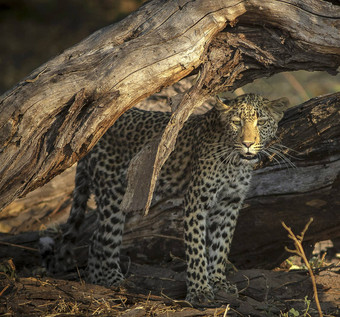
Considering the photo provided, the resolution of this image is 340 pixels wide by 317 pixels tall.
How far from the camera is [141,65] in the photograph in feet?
17.0

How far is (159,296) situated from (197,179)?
1.31 m

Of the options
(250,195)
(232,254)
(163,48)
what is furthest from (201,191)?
(163,48)

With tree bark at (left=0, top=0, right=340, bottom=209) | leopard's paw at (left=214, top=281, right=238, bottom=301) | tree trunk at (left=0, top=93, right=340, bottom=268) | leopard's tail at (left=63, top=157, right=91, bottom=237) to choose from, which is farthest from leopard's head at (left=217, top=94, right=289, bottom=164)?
leopard's tail at (left=63, top=157, right=91, bottom=237)

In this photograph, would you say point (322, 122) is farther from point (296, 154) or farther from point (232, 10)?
point (232, 10)

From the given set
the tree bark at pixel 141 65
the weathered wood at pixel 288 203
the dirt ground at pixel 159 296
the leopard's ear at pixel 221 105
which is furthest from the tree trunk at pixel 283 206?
the tree bark at pixel 141 65

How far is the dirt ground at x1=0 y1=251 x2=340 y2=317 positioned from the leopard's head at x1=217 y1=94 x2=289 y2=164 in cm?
131

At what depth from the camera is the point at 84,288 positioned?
6.16m

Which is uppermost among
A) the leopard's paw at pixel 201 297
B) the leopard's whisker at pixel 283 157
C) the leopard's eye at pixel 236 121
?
the leopard's eye at pixel 236 121

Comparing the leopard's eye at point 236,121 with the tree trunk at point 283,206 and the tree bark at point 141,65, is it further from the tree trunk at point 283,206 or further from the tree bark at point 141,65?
the tree bark at point 141,65

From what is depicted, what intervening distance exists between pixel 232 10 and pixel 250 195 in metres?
2.32

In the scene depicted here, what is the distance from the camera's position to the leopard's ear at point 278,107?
6672 millimetres

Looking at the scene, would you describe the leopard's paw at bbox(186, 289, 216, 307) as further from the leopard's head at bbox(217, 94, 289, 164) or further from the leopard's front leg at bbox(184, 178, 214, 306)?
the leopard's head at bbox(217, 94, 289, 164)

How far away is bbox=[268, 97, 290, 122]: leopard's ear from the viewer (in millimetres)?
6672

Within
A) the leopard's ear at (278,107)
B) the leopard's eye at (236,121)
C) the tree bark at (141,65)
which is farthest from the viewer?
the leopard's ear at (278,107)
